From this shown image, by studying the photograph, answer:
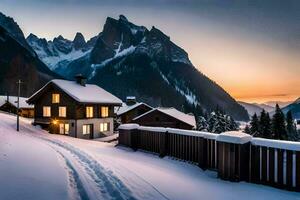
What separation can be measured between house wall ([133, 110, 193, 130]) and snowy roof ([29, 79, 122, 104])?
5862 millimetres

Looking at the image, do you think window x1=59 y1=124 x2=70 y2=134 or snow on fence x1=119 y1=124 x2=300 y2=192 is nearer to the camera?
snow on fence x1=119 y1=124 x2=300 y2=192

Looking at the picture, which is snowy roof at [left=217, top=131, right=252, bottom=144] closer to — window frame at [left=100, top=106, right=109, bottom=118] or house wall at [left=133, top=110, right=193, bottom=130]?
house wall at [left=133, top=110, right=193, bottom=130]

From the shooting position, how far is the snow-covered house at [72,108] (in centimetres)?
4788

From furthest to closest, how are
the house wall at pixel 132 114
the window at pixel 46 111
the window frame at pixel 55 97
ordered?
the house wall at pixel 132 114 → the window at pixel 46 111 → the window frame at pixel 55 97

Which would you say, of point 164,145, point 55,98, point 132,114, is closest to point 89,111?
point 55,98

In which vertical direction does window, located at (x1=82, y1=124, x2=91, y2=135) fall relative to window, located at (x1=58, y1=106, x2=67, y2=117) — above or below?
below

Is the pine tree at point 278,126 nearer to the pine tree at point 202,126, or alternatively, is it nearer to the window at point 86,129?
the pine tree at point 202,126

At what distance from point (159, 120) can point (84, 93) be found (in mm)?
13857

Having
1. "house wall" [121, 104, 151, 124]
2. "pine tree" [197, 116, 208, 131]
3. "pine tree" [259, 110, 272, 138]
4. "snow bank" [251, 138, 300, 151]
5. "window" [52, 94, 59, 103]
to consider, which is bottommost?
"pine tree" [197, 116, 208, 131]

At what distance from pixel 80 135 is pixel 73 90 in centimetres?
725

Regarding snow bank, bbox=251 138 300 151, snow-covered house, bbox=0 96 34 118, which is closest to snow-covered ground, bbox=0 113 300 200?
snow bank, bbox=251 138 300 151

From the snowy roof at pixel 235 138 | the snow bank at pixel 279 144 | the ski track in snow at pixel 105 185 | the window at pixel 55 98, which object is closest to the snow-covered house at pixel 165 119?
the window at pixel 55 98

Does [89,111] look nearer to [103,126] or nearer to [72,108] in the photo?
[72,108]

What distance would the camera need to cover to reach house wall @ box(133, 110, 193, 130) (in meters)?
53.7
